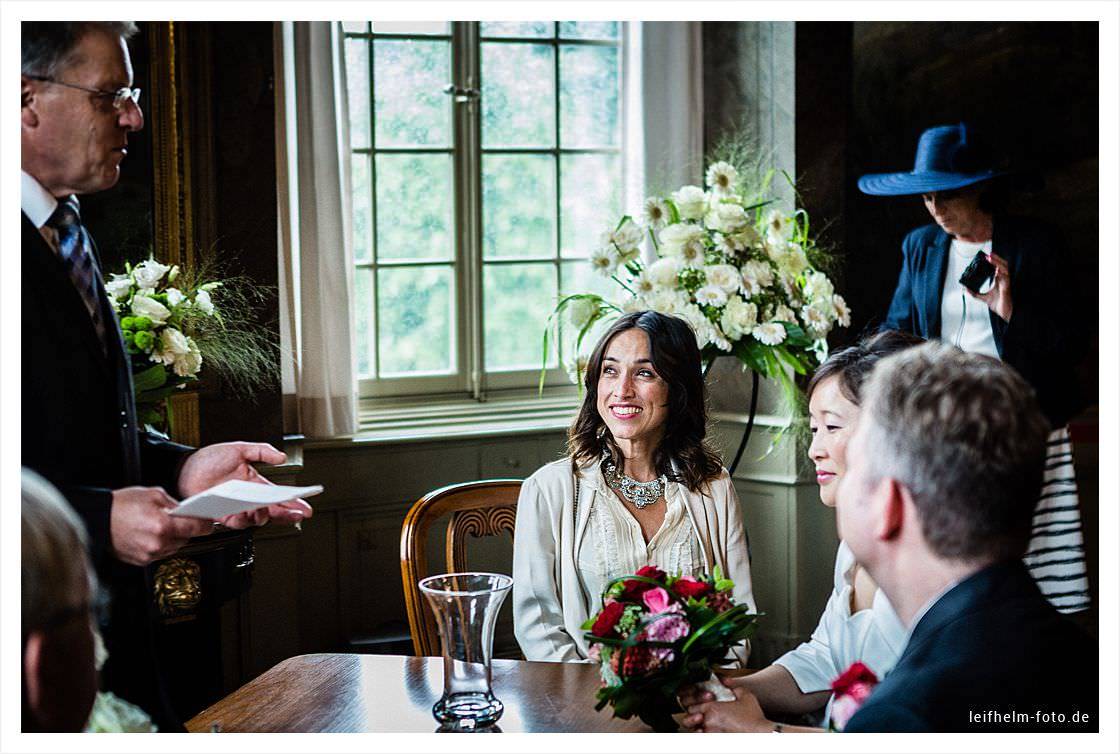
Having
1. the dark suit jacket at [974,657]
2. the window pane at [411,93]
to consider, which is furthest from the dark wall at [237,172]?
the dark suit jacket at [974,657]

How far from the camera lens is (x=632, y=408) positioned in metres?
2.37

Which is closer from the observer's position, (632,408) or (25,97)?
(25,97)

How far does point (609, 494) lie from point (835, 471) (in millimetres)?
554

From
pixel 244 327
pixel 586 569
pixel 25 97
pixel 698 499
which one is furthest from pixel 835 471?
pixel 244 327

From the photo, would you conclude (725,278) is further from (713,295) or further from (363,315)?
(363,315)

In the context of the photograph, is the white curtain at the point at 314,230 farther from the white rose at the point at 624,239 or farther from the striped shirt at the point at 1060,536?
the striped shirt at the point at 1060,536

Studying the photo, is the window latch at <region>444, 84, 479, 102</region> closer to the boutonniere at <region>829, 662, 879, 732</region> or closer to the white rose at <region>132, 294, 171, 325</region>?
the white rose at <region>132, 294, 171, 325</region>

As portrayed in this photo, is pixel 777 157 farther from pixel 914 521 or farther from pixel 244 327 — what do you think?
pixel 914 521

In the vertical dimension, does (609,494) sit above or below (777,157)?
below

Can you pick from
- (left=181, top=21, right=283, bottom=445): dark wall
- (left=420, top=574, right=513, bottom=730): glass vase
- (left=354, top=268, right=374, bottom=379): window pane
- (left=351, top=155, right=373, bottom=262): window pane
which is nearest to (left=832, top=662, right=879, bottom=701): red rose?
(left=420, top=574, right=513, bottom=730): glass vase

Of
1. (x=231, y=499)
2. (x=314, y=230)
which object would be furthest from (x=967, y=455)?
(x=314, y=230)

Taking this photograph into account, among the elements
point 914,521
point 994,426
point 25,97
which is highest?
point 25,97

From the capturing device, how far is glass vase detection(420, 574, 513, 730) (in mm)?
1542

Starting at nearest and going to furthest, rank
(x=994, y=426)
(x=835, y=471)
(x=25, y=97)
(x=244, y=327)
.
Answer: (x=994, y=426)
(x=25, y=97)
(x=835, y=471)
(x=244, y=327)
